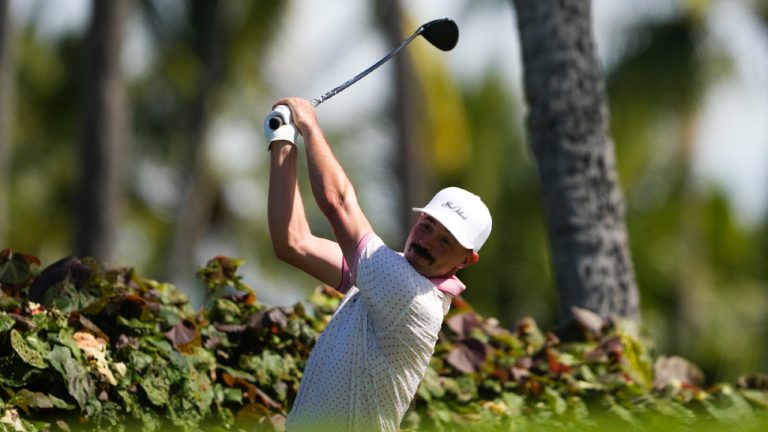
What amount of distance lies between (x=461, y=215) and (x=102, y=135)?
11352mm

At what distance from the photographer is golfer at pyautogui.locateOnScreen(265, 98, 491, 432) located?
14.9 feet

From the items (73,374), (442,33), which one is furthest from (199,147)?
(73,374)

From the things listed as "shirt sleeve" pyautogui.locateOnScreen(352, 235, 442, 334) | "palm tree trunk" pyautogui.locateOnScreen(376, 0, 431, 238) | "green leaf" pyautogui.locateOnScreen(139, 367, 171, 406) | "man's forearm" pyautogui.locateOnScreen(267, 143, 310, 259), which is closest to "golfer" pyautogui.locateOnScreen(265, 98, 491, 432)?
"shirt sleeve" pyautogui.locateOnScreen(352, 235, 442, 334)

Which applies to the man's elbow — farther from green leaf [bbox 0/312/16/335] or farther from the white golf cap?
green leaf [bbox 0/312/16/335]

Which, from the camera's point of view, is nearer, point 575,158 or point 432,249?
point 432,249

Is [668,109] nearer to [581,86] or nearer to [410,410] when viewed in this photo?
[581,86]

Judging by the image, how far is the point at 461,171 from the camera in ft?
91.5

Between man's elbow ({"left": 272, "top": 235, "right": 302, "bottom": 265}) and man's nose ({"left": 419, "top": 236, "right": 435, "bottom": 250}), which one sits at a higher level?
man's elbow ({"left": 272, "top": 235, "right": 302, "bottom": 265})

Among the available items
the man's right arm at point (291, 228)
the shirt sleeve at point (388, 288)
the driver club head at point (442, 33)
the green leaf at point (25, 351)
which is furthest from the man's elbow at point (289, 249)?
the driver club head at point (442, 33)

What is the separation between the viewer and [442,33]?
246 inches

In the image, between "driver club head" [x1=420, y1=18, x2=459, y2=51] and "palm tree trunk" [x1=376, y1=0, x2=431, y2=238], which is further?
"palm tree trunk" [x1=376, y1=0, x2=431, y2=238]

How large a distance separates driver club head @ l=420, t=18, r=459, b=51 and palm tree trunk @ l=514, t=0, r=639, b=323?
79.6 inches

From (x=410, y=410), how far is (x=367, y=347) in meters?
1.72

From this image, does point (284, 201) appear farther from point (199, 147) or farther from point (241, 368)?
point (199, 147)
